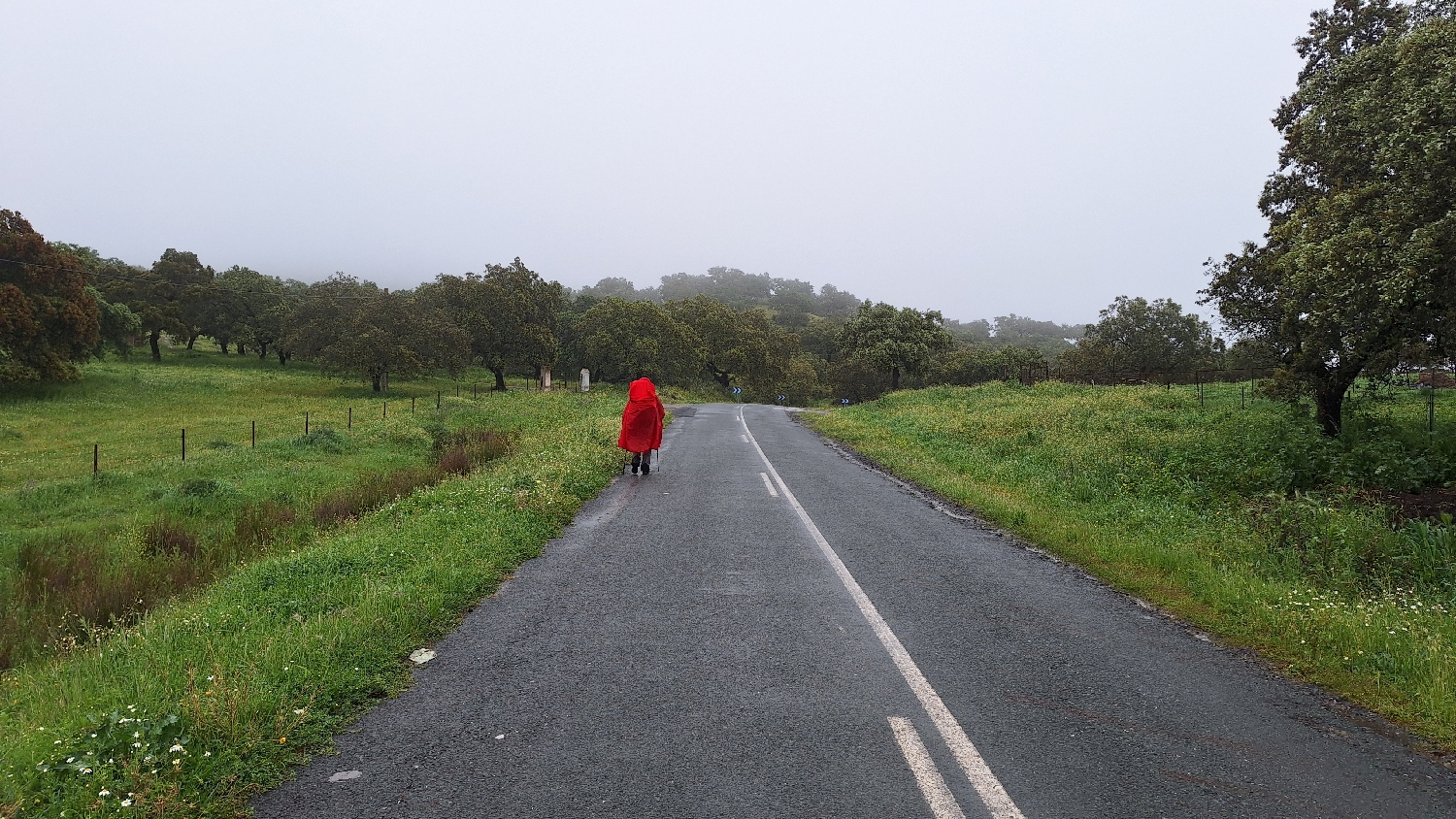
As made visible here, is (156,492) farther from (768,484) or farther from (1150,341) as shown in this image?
(1150,341)

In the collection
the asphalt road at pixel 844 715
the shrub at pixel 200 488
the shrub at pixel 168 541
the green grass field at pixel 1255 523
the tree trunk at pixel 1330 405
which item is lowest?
the shrub at pixel 168 541

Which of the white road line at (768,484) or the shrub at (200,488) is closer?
the white road line at (768,484)

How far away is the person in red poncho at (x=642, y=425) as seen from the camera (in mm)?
13680

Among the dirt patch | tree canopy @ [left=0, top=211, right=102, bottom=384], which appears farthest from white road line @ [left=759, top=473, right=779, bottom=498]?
tree canopy @ [left=0, top=211, right=102, bottom=384]

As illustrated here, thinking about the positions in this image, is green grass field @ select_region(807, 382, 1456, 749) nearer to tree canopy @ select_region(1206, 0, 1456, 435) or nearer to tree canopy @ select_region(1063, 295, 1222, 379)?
tree canopy @ select_region(1206, 0, 1456, 435)

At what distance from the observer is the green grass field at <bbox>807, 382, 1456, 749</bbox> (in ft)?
16.5

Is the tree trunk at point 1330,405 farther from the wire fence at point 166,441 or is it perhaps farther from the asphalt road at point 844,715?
the wire fence at point 166,441

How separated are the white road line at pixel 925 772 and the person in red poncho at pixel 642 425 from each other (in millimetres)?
10109

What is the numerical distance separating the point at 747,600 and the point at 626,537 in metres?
2.83

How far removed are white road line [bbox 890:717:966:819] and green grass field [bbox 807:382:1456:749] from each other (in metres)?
2.82

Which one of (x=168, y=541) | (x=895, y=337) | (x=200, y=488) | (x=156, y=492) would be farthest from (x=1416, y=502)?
(x=895, y=337)

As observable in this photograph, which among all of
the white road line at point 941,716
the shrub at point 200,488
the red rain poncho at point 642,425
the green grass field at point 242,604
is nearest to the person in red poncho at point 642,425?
the red rain poncho at point 642,425

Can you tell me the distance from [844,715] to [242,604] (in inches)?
197

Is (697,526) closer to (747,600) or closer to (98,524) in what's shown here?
(747,600)
